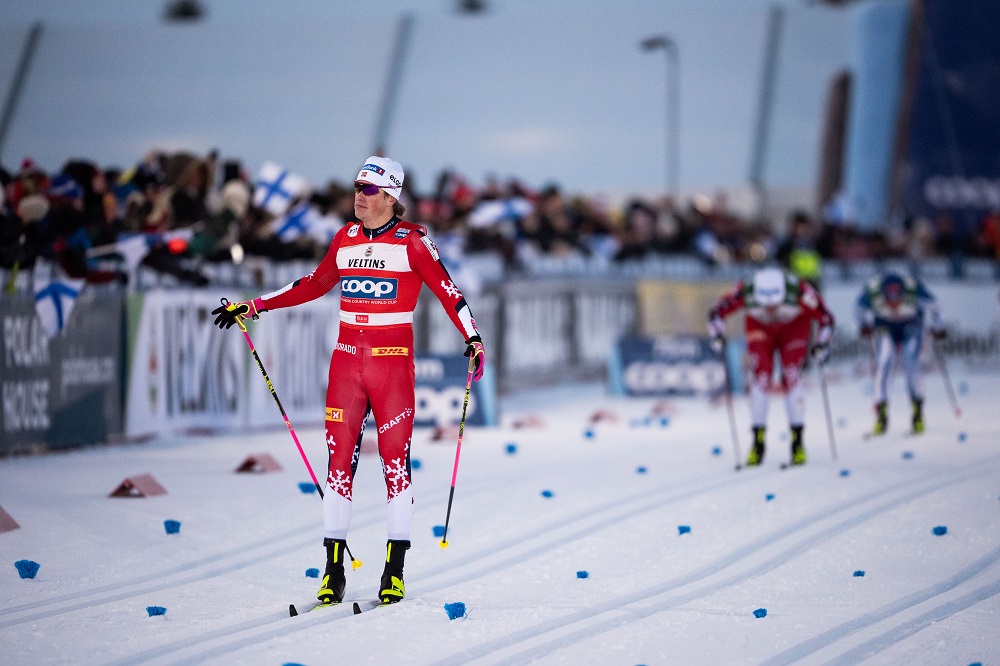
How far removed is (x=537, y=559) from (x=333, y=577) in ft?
5.26

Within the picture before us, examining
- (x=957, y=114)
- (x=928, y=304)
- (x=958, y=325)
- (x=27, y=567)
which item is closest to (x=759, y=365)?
(x=928, y=304)

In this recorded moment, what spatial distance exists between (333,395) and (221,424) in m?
8.05

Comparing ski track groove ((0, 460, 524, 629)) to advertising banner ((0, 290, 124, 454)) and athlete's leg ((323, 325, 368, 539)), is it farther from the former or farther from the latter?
advertising banner ((0, 290, 124, 454))

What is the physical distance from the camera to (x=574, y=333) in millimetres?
22578

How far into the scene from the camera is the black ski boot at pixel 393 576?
687cm

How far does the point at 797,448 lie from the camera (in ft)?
41.4

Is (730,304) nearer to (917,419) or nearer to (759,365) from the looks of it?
(759,365)

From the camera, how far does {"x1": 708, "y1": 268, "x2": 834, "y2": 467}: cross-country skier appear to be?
41.1ft

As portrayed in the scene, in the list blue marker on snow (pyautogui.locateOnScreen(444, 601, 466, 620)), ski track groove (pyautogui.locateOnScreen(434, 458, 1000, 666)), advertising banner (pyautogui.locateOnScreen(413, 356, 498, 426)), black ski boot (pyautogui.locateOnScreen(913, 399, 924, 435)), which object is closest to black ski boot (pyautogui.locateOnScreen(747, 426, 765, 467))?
ski track groove (pyautogui.locateOnScreen(434, 458, 1000, 666))

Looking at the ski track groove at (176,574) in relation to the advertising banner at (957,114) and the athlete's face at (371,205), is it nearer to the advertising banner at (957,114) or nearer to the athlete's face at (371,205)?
the athlete's face at (371,205)

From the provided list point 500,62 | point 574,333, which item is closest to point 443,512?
point 574,333

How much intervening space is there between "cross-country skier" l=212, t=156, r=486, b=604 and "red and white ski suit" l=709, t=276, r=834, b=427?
6.14 meters

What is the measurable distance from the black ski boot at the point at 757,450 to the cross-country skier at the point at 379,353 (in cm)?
602

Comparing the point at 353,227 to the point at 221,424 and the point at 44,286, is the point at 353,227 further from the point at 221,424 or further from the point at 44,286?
the point at 221,424
